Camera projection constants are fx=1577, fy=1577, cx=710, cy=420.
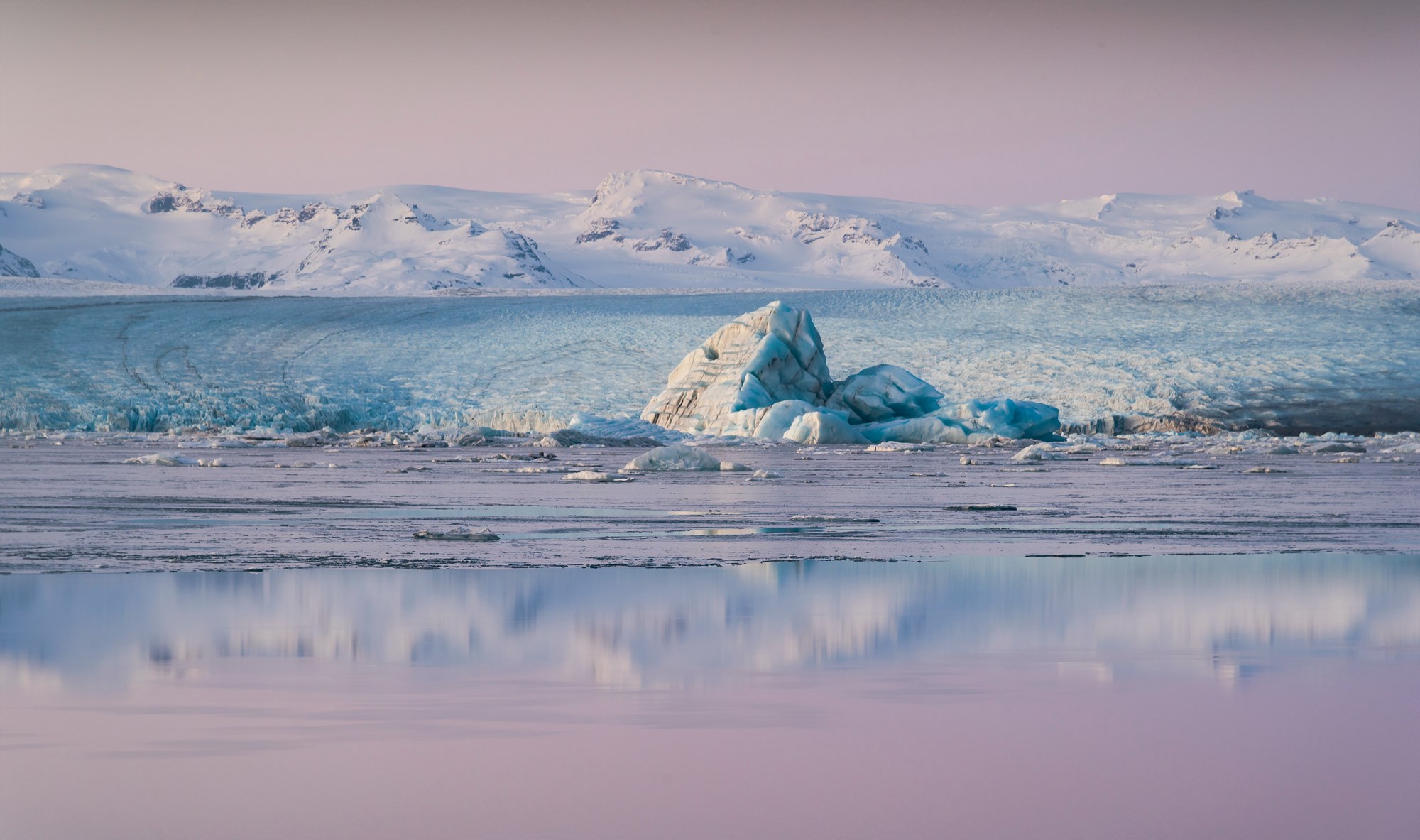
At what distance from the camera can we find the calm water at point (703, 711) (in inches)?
112

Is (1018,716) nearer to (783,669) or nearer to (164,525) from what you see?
(783,669)

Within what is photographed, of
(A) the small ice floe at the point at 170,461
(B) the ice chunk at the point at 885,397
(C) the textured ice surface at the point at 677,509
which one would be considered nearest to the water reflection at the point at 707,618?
(C) the textured ice surface at the point at 677,509

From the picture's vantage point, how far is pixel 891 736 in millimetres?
3400

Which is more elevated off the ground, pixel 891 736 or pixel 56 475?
pixel 891 736

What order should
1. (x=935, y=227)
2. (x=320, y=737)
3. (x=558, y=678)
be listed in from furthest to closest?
(x=935, y=227) → (x=558, y=678) → (x=320, y=737)

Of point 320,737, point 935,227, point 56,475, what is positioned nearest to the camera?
point 320,737

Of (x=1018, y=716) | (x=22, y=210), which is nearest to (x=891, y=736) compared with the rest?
(x=1018, y=716)

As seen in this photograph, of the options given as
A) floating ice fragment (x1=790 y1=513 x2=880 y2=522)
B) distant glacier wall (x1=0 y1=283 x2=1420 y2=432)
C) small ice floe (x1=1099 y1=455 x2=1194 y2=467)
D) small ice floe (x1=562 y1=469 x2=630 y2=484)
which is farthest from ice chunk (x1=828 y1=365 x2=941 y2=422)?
floating ice fragment (x1=790 y1=513 x2=880 y2=522)

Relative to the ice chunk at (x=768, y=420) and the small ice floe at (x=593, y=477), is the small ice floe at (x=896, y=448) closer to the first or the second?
the ice chunk at (x=768, y=420)

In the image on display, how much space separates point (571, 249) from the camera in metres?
184

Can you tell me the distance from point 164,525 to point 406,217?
162791mm

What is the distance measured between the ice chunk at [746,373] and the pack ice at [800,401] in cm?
1

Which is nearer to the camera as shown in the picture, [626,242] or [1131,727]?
[1131,727]

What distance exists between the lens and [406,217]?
16725cm
